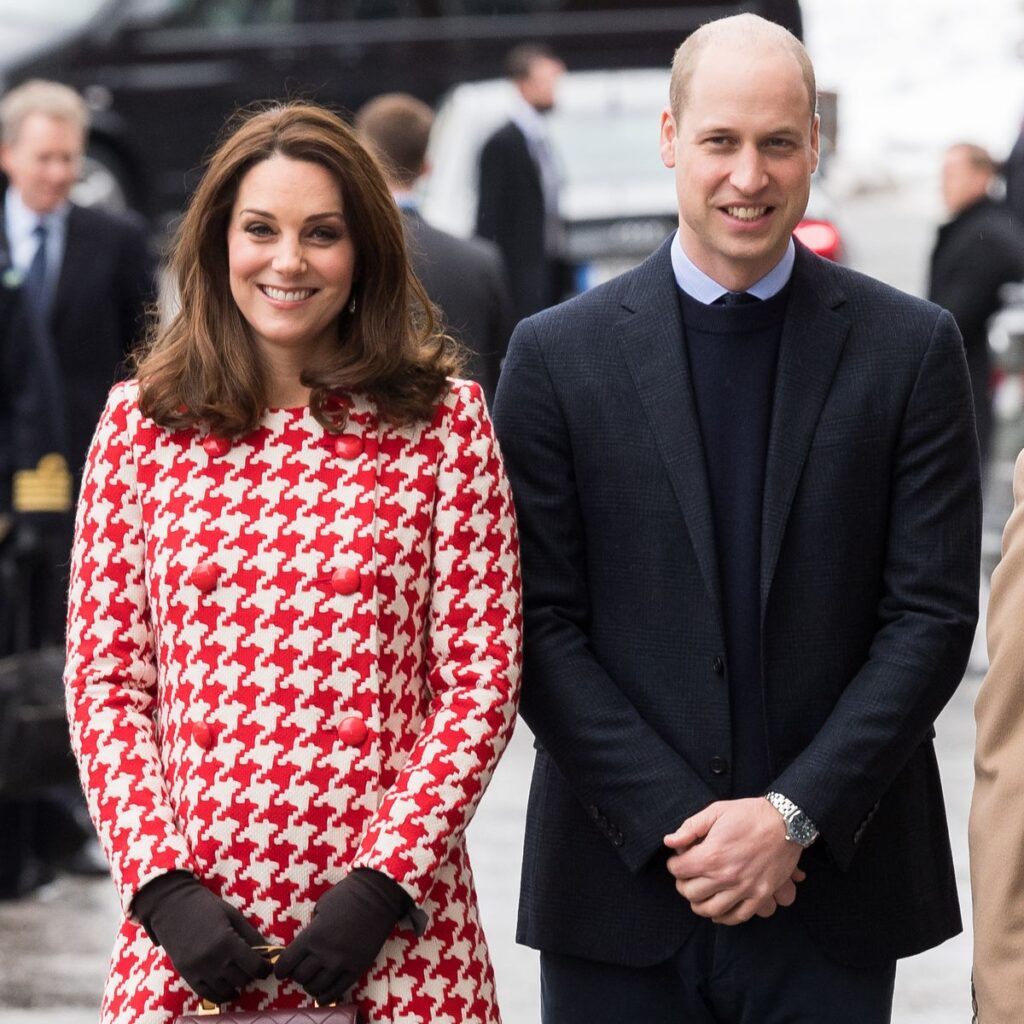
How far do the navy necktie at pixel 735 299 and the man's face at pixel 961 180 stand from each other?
868cm

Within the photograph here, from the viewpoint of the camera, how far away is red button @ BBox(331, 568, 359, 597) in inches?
129

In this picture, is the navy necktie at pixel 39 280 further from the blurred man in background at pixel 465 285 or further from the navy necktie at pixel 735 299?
the navy necktie at pixel 735 299

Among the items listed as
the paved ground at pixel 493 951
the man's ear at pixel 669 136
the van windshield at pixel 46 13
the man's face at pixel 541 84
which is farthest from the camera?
the van windshield at pixel 46 13

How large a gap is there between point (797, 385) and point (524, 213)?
983cm

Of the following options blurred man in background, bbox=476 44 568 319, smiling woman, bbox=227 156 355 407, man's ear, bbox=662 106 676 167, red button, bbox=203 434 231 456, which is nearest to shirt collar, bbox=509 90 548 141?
blurred man in background, bbox=476 44 568 319

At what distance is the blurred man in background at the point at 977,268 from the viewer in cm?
1127

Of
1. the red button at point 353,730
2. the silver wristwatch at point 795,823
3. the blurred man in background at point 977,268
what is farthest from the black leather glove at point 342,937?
the blurred man in background at point 977,268

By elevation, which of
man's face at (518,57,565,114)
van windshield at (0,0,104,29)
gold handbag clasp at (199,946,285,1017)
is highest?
van windshield at (0,0,104,29)

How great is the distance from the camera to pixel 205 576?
10.8 feet

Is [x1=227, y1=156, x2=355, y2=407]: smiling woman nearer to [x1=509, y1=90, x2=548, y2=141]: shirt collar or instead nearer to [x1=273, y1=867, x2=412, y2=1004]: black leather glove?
[x1=273, y1=867, x2=412, y2=1004]: black leather glove

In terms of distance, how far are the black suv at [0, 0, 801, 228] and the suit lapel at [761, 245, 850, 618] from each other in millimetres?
14211

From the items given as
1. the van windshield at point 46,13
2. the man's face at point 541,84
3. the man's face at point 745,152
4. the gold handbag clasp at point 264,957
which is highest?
the van windshield at point 46,13

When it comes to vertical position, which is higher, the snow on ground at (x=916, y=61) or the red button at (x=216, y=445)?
the snow on ground at (x=916, y=61)

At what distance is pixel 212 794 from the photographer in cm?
327
